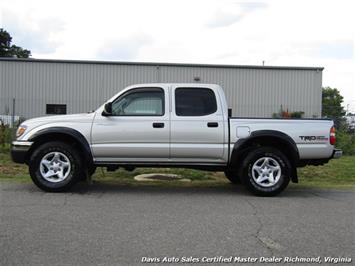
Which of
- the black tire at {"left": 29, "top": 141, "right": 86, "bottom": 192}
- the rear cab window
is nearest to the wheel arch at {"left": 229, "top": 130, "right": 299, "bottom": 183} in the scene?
the rear cab window

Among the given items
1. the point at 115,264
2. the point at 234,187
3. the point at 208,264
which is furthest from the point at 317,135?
the point at 115,264

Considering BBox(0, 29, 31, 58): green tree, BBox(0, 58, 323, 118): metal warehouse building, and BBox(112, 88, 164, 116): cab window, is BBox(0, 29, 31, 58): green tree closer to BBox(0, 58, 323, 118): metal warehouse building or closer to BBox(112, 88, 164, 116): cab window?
BBox(0, 58, 323, 118): metal warehouse building

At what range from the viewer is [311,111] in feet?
104

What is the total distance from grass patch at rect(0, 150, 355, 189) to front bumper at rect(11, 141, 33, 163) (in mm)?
1521

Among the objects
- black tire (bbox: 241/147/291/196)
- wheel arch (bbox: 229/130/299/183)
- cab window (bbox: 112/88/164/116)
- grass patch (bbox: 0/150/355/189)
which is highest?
cab window (bbox: 112/88/164/116)

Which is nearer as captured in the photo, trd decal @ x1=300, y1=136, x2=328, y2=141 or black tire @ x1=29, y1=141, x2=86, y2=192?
black tire @ x1=29, y1=141, x2=86, y2=192

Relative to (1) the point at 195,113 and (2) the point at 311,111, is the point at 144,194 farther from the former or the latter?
(2) the point at 311,111

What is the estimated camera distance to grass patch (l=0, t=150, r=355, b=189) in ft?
32.0

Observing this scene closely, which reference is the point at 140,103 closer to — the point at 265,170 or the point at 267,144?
the point at 267,144

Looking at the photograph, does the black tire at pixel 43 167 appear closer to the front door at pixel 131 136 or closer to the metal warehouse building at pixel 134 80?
the front door at pixel 131 136

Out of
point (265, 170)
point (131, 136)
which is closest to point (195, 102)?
point (131, 136)

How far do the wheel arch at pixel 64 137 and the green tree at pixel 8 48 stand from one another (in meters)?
57.4

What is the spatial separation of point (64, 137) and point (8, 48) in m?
59.9

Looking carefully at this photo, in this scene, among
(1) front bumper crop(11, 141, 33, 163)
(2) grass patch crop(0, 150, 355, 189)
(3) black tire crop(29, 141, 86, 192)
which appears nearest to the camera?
(3) black tire crop(29, 141, 86, 192)
